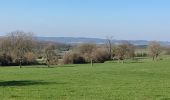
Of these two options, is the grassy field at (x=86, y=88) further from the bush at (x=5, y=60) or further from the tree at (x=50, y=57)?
the bush at (x=5, y=60)

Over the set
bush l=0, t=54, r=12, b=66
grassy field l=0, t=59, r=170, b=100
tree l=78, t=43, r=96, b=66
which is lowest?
bush l=0, t=54, r=12, b=66

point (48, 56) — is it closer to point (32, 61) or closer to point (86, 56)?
point (32, 61)

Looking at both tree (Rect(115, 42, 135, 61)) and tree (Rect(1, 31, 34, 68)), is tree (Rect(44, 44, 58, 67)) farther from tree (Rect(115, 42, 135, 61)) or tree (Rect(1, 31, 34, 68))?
tree (Rect(115, 42, 135, 61))

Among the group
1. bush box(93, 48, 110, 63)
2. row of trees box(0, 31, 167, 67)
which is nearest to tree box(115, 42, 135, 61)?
row of trees box(0, 31, 167, 67)

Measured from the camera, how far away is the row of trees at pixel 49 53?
11006 centimetres

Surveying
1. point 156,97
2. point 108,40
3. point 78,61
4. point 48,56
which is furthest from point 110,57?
point 156,97

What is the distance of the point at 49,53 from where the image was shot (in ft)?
369

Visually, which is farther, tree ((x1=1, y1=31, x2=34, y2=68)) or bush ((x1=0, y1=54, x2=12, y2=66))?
tree ((x1=1, y1=31, x2=34, y2=68))

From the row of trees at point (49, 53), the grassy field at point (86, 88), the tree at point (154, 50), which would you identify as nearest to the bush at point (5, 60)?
the row of trees at point (49, 53)

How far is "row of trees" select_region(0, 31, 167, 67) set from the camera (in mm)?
110062

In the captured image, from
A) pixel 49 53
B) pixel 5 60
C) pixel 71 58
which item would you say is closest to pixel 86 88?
pixel 5 60

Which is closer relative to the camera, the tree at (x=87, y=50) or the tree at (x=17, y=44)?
the tree at (x=17, y=44)

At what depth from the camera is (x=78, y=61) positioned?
118 meters

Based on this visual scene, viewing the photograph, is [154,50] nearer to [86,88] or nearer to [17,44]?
[17,44]
